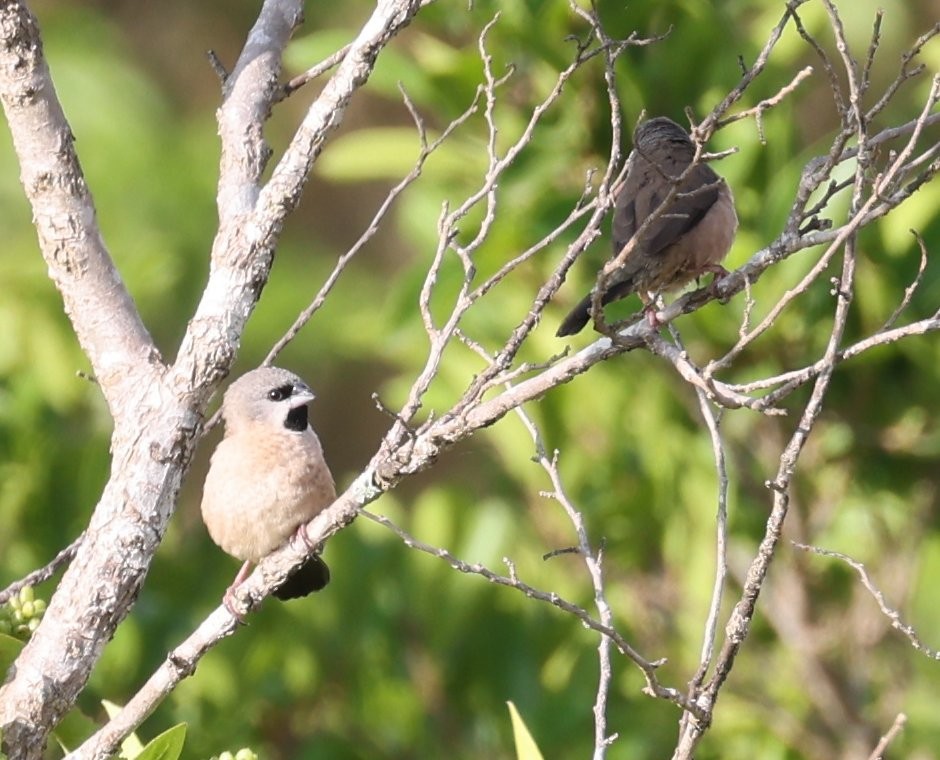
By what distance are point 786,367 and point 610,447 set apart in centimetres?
90

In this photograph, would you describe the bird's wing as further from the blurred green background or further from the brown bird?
the blurred green background

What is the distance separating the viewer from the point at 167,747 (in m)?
3.21

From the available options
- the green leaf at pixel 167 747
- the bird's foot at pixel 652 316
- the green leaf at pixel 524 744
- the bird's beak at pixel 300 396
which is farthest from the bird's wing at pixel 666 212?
the green leaf at pixel 167 747

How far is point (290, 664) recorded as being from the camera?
6.57 m

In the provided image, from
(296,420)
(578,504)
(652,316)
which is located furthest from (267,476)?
(578,504)

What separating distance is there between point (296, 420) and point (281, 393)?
3.6 inches

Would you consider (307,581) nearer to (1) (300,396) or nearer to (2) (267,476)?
(2) (267,476)

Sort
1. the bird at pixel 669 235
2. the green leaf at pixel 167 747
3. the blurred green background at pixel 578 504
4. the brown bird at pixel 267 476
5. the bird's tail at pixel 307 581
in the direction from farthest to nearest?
the blurred green background at pixel 578 504
the bird's tail at pixel 307 581
the brown bird at pixel 267 476
the bird at pixel 669 235
the green leaf at pixel 167 747

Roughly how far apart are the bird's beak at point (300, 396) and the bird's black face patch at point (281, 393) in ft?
0.04

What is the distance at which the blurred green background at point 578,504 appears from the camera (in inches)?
230

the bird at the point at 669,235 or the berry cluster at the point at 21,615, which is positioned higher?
the bird at the point at 669,235

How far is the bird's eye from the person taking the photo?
4597 millimetres

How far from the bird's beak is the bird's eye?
15mm

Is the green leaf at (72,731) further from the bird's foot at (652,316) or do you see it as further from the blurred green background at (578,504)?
the blurred green background at (578,504)
